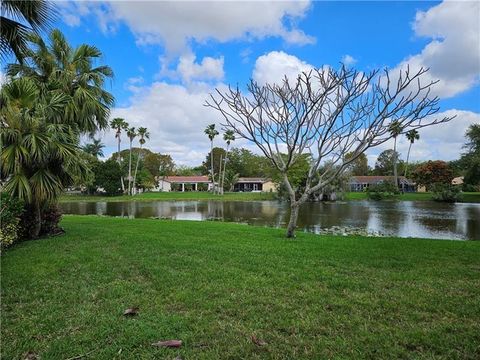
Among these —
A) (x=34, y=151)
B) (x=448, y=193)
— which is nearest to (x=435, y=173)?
(x=448, y=193)

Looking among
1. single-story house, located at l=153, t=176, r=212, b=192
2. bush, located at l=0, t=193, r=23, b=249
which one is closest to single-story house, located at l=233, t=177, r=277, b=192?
single-story house, located at l=153, t=176, r=212, b=192

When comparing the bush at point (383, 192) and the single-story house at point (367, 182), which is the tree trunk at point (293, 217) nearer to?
the bush at point (383, 192)

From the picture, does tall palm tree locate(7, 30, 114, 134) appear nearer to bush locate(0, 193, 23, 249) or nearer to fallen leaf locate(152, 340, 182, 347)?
bush locate(0, 193, 23, 249)

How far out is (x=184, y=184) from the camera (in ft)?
246

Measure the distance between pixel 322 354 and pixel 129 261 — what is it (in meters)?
4.60

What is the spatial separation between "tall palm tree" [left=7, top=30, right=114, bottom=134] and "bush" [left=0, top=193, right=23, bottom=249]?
340 centimetres

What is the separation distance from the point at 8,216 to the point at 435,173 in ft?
190

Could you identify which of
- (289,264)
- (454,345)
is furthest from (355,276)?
(454,345)

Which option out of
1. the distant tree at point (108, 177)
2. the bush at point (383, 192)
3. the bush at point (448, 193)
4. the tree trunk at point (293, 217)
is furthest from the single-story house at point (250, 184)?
the tree trunk at point (293, 217)

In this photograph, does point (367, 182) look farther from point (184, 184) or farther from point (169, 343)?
point (169, 343)

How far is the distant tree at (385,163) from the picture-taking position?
79.8 m

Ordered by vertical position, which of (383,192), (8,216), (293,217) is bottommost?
(293,217)

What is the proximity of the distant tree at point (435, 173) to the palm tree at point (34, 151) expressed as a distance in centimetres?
5366

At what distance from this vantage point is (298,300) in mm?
4379
